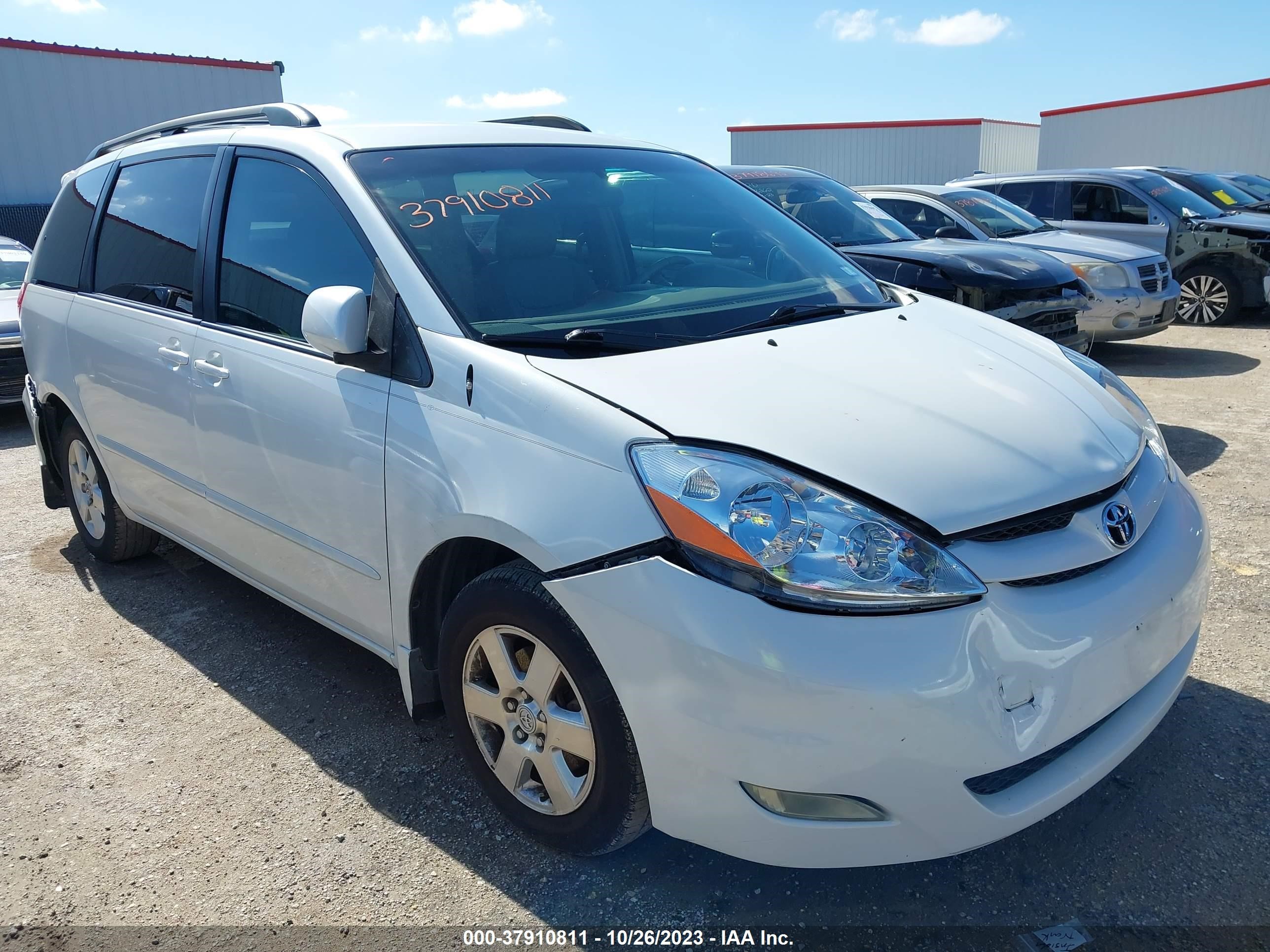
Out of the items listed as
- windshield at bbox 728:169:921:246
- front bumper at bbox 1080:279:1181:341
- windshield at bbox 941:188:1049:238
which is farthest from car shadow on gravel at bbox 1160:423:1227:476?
windshield at bbox 941:188:1049:238

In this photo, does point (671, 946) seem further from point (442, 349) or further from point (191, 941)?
point (442, 349)

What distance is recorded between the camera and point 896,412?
218 cm

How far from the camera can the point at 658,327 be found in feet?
8.34

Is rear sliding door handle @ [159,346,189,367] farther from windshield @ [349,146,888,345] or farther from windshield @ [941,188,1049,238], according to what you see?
windshield @ [941,188,1049,238]

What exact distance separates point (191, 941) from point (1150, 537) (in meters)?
2.39

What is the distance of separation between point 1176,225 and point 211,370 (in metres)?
10.1

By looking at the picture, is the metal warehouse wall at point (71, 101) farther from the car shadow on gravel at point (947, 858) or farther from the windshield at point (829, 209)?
the car shadow on gravel at point (947, 858)

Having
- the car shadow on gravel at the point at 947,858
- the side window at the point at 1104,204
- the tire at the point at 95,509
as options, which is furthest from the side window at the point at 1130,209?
the tire at the point at 95,509

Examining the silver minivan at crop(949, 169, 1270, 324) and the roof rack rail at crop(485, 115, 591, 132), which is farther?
the silver minivan at crop(949, 169, 1270, 324)

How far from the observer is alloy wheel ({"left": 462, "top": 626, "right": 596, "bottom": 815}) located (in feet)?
7.22

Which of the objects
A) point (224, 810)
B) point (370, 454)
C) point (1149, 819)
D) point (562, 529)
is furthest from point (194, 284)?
point (1149, 819)

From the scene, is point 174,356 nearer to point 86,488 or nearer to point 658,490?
point 86,488

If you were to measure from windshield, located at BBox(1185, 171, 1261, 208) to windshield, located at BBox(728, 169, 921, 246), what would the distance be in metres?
5.93

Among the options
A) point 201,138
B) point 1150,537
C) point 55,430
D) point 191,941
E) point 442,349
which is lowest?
point 191,941
